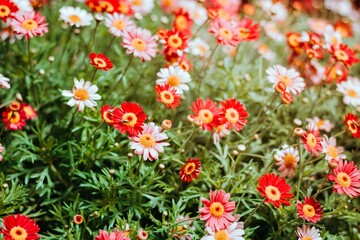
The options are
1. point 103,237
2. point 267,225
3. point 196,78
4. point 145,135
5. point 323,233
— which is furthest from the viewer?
point 196,78

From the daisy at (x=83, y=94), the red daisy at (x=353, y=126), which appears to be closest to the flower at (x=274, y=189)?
the red daisy at (x=353, y=126)

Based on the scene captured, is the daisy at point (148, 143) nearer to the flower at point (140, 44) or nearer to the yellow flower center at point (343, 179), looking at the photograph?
the flower at point (140, 44)

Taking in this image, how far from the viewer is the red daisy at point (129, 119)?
1.90m

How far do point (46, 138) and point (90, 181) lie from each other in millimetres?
472

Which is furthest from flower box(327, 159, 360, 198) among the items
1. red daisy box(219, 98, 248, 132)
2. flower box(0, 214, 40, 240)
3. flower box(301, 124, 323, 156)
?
flower box(0, 214, 40, 240)

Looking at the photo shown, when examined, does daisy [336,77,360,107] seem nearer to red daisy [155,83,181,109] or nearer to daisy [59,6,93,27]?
red daisy [155,83,181,109]

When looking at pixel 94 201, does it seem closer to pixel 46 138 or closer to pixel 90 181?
pixel 90 181

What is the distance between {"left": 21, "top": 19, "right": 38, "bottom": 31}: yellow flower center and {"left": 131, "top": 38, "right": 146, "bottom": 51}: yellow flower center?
476 millimetres

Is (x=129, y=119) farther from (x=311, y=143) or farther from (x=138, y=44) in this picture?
(x=311, y=143)

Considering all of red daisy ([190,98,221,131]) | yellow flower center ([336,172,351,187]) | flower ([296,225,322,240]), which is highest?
yellow flower center ([336,172,351,187])

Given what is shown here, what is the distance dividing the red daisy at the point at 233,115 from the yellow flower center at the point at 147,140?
0.35 m

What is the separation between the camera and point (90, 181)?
2084mm

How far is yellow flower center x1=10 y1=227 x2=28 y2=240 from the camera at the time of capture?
1.76 metres

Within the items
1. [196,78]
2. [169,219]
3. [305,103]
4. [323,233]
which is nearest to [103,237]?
[169,219]
